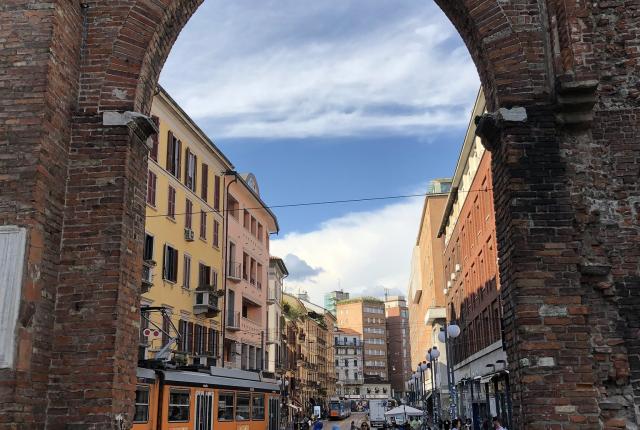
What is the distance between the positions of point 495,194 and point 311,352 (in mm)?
78414

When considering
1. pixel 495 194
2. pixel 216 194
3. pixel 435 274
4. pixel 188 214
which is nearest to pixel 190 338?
pixel 188 214

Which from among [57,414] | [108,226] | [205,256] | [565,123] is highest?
Answer: [205,256]

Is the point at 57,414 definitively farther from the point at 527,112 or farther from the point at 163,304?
the point at 163,304

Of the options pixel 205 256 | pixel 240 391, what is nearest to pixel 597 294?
pixel 240 391

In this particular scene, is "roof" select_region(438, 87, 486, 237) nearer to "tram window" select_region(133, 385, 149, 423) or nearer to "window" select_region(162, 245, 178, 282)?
"window" select_region(162, 245, 178, 282)

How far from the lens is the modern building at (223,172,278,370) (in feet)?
121

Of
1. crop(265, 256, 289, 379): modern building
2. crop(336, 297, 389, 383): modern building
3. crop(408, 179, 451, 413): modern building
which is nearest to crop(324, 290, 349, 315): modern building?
crop(336, 297, 389, 383): modern building

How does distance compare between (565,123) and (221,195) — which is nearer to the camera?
(565,123)

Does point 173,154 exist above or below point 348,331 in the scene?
below

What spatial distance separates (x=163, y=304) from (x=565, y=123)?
22.1m

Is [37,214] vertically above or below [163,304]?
below

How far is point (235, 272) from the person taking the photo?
3784 cm

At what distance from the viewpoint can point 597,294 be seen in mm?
7621

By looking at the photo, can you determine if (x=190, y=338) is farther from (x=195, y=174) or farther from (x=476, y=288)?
(x=476, y=288)
